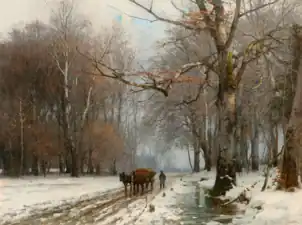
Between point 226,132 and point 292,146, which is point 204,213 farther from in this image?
point 226,132

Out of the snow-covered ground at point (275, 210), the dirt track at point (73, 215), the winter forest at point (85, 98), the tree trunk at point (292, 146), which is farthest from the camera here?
the winter forest at point (85, 98)

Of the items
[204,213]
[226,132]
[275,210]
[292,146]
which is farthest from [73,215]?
[275,210]

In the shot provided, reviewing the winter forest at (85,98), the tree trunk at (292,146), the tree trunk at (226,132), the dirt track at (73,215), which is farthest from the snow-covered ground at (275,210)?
the winter forest at (85,98)

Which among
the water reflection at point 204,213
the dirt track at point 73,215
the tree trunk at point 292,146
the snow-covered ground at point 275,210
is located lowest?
the dirt track at point 73,215

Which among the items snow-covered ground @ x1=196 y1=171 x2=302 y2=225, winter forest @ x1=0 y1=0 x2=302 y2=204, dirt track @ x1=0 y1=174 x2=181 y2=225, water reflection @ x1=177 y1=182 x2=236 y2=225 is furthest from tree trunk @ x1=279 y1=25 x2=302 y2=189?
winter forest @ x1=0 y1=0 x2=302 y2=204

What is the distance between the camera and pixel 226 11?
19172 millimetres

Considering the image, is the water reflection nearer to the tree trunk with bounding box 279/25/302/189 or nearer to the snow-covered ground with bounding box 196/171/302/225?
the snow-covered ground with bounding box 196/171/302/225

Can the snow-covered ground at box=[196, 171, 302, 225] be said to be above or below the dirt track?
above

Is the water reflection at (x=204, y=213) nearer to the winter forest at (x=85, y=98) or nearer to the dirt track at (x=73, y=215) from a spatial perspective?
the dirt track at (x=73, y=215)

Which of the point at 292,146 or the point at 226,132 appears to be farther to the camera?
the point at 226,132

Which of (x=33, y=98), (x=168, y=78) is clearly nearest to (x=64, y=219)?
(x=168, y=78)

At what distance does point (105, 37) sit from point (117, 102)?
1140 centimetres

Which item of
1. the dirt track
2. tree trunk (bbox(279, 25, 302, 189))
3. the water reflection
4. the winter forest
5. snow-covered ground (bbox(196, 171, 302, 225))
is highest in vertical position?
the winter forest

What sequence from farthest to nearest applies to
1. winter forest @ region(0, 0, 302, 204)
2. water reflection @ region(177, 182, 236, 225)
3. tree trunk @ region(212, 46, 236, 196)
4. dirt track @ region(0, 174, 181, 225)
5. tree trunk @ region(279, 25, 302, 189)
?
1. winter forest @ region(0, 0, 302, 204)
2. tree trunk @ region(212, 46, 236, 196)
3. dirt track @ region(0, 174, 181, 225)
4. tree trunk @ region(279, 25, 302, 189)
5. water reflection @ region(177, 182, 236, 225)
